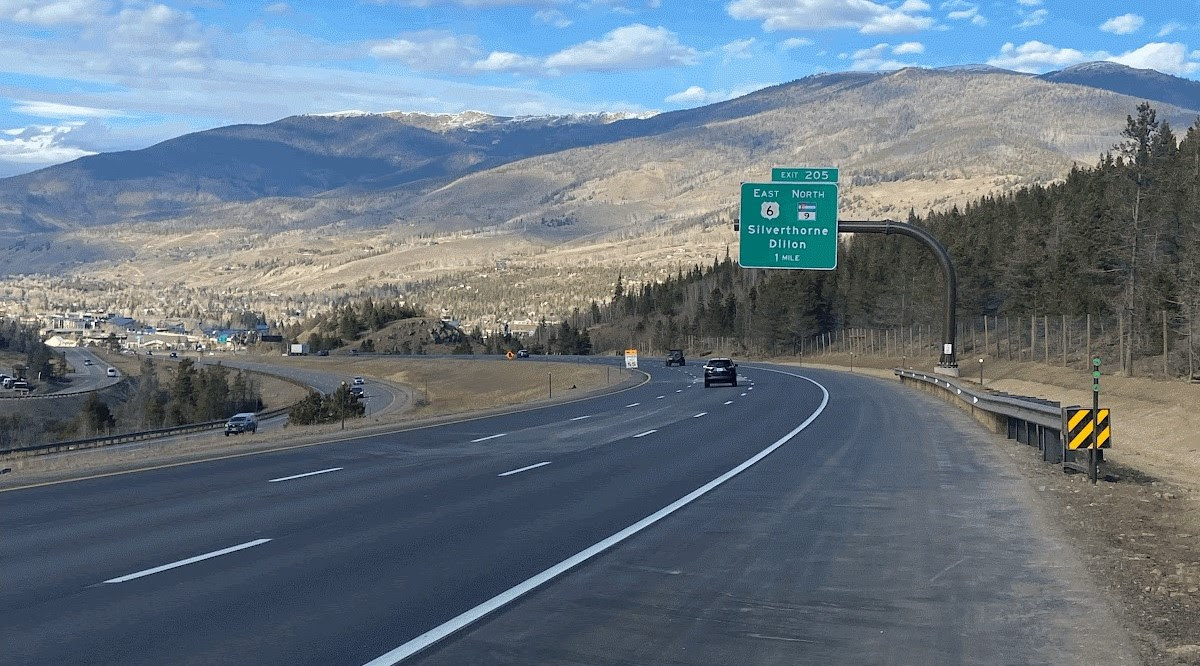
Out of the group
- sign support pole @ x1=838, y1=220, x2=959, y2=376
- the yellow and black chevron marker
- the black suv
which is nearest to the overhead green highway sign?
sign support pole @ x1=838, y1=220, x2=959, y2=376

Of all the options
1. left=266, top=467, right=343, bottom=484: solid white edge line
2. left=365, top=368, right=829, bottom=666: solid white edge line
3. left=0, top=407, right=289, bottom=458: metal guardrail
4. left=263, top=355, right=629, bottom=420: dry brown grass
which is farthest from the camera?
left=263, top=355, right=629, bottom=420: dry brown grass

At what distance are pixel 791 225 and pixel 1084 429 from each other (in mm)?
25969

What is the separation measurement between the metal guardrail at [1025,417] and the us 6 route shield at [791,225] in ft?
24.9

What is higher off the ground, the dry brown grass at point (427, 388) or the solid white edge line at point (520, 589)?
the solid white edge line at point (520, 589)

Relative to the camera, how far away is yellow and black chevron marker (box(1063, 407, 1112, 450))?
1875cm

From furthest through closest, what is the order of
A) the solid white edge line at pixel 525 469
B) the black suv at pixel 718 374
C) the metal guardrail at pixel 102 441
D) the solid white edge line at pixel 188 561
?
the black suv at pixel 718 374 → the metal guardrail at pixel 102 441 → the solid white edge line at pixel 525 469 → the solid white edge line at pixel 188 561

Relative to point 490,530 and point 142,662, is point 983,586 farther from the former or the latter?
point 142,662

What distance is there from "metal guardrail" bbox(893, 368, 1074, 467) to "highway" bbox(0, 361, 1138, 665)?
1212 mm

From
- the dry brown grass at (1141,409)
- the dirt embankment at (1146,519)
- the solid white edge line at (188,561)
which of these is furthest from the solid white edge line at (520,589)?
the dry brown grass at (1141,409)

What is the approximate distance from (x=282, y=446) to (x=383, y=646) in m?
18.3

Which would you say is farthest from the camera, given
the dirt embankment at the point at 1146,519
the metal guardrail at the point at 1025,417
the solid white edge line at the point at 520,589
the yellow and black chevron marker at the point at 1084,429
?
the metal guardrail at the point at 1025,417

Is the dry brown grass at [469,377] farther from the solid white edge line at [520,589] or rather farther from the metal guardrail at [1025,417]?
the solid white edge line at [520,589]

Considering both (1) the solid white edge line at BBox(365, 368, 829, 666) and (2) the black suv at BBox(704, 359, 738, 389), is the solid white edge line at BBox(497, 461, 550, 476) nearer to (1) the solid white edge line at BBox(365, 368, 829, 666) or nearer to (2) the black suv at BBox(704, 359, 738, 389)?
(1) the solid white edge line at BBox(365, 368, 829, 666)

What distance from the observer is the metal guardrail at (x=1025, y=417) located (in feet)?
71.2
